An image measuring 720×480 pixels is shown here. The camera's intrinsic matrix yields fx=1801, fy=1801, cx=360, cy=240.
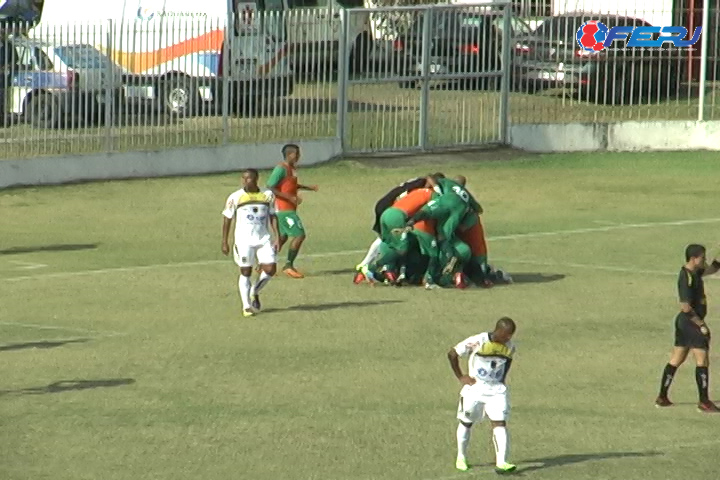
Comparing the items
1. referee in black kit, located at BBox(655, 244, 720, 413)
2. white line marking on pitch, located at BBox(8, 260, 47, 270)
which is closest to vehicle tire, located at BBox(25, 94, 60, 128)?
white line marking on pitch, located at BBox(8, 260, 47, 270)

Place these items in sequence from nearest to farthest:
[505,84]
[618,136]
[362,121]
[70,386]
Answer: [70,386], [362,121], [505,84], [618,136]

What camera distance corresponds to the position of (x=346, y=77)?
31750 mm

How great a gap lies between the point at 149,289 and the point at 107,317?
5.77ft

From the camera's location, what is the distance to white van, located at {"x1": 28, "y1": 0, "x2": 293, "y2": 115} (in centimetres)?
2991

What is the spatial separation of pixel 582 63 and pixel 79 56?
31.9 feet

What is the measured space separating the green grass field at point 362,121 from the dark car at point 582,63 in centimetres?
29

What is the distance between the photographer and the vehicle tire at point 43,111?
95.7 feet

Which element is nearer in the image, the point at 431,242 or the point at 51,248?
the point at 431,242

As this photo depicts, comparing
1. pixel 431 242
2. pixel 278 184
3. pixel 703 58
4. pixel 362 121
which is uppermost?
pixel 703 58

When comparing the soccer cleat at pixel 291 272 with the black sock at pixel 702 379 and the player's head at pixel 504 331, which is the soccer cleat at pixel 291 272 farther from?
the player's head at pixel 504 331

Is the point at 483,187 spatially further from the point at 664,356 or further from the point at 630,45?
the point at 664,356

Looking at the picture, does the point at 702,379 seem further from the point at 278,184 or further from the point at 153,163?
the point at 153,163

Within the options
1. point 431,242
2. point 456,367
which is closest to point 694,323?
point 456,367

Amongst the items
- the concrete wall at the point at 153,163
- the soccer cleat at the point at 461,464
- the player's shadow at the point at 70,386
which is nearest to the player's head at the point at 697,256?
the soccer cleat at the point at 461,464
